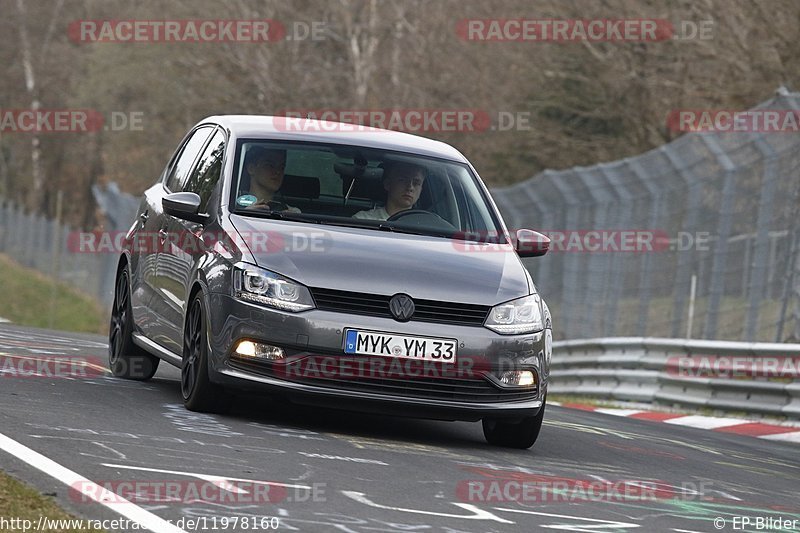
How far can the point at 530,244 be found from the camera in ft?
35.1

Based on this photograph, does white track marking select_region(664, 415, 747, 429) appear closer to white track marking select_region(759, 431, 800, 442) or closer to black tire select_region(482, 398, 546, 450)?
white track marking select_region(759, 431, 800, 442)

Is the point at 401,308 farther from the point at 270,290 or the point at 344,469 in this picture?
the point at 344,469

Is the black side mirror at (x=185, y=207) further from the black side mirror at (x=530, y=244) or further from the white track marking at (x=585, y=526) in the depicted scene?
the white track marking at (x=585, y=526)

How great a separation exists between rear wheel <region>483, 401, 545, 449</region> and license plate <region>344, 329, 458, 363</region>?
0.90m

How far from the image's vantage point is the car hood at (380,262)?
940cm

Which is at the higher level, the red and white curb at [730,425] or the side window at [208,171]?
the side window at [208,171]

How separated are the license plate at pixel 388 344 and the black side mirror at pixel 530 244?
59.8 inches

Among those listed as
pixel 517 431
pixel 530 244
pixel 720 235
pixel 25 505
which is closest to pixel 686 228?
pixel 720 235

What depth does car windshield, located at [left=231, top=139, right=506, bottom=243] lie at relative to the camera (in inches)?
407

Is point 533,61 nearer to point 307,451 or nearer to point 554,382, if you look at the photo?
point 554,382

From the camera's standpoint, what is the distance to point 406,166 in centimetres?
1087

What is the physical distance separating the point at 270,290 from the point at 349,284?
1.37 ft

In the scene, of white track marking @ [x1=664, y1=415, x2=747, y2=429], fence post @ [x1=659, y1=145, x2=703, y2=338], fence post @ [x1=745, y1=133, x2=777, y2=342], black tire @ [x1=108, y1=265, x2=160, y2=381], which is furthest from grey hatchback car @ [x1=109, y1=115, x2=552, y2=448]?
fence post @ [x1=659, y1=145, x2=703, y2=338]

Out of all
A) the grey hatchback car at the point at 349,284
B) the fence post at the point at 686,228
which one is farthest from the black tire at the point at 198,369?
the fence post at the point at 686,228
